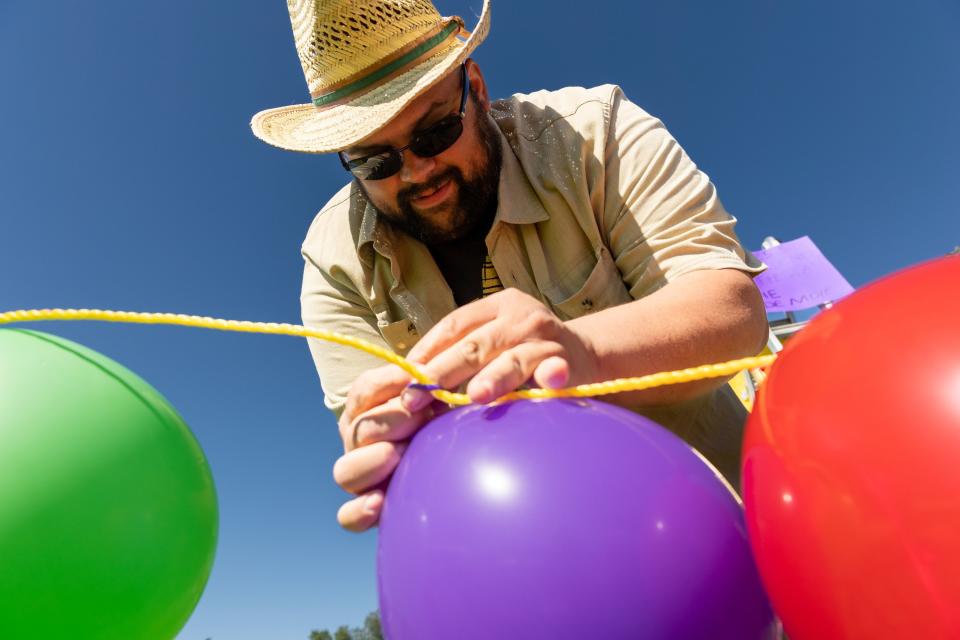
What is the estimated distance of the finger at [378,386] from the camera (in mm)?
1037

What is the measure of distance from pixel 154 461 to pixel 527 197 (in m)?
1.58

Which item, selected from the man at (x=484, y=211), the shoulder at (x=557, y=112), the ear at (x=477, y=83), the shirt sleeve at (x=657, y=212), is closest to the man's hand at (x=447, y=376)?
the man at (x=484, y=211)

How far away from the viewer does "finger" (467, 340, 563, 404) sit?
0.92 m

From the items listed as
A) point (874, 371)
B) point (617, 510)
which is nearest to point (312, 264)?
point (617, 510)

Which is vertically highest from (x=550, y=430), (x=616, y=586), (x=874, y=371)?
(x=874, y=371)

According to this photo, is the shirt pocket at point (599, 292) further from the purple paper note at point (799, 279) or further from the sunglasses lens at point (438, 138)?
the purple paper note at point (799, 279)

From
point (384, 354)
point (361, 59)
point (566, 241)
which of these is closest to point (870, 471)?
point (384, 354)

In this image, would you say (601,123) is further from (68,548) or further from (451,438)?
(68,548)

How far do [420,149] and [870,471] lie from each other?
1794mm

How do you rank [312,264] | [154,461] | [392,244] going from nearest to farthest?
[154,461], [392,244], [312,264]

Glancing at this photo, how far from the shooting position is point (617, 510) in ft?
2.46

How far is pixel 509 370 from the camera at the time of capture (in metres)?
0.95

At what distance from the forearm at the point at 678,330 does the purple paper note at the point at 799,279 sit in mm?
2864

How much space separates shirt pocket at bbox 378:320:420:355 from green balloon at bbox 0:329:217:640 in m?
1.20
